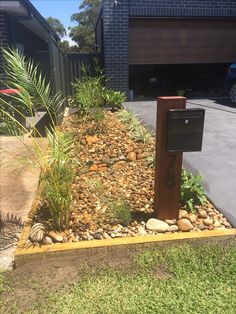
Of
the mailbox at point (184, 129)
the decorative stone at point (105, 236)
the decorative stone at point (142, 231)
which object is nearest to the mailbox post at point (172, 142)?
the mailbox at point (184, 129)

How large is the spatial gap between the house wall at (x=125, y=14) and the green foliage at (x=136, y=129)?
4.24m

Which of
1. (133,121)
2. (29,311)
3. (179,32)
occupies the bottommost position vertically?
(29,311)

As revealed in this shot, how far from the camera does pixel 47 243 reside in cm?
295

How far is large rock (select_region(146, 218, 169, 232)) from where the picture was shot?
10.2ft

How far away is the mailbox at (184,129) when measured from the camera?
113 inches

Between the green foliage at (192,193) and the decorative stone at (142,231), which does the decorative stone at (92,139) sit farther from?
the decorative stone at (142,231)

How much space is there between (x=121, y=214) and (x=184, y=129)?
1.02 meters

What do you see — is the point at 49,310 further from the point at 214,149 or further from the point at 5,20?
the point at 5,20

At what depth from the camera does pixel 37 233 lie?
3.00m

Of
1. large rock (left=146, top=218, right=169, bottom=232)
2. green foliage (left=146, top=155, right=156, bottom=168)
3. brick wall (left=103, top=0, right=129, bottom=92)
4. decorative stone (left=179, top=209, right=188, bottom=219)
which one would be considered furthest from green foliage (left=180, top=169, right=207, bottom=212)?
brick wall (left=103, top=0, right=129, bottom=92)

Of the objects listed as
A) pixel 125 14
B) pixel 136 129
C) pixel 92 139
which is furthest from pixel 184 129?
pixel 125 14

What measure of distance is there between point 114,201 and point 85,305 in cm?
144

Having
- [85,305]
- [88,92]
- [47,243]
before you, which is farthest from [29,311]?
[88,92]

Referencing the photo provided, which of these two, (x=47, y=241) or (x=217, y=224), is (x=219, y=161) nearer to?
(x=217, y=224)
